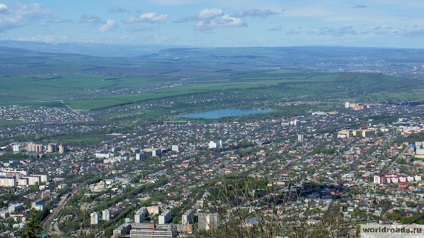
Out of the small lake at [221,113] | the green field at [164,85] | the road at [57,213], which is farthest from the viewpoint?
the green field at [164,85]

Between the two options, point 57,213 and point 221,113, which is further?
point 221,113

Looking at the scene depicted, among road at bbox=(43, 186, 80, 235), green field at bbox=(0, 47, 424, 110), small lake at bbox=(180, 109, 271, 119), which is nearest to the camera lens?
road at bbox=(43, 186, 80, 235)

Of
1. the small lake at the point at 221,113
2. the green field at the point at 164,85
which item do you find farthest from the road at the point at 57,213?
the green field at the point at 164,85

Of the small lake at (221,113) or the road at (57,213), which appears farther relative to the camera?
the small lake at (221,113)

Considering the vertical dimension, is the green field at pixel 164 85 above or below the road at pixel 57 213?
below

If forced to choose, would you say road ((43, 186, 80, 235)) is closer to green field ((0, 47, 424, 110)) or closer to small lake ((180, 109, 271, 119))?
small lake ((180, 109, 271, 119))

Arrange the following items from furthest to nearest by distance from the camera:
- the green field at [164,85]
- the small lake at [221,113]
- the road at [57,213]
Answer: the green field at [164,85] < the small lake at [221,113] < the road at [57,213]

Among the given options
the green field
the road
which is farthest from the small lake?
the road

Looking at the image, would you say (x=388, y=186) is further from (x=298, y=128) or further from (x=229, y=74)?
(x=229, y=74)

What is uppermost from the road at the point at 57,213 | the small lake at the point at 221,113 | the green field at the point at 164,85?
the road at the point at 57,213

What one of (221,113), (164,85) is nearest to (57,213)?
(221,113)

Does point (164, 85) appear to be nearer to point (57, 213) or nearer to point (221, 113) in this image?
point (221, 113)

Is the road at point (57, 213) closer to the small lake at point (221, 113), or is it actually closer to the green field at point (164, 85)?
the small lake at point (221, 113)
